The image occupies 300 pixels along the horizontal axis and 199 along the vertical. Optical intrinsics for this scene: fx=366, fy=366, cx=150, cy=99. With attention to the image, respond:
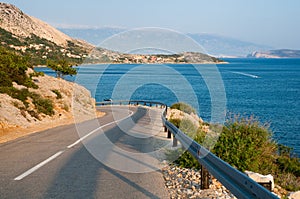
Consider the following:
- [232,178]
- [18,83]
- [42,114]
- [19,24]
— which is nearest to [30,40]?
[19,24]

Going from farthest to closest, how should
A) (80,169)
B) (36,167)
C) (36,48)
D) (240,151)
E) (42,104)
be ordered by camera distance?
A: (36,48) < (42,104) < (240,151) < (36,167) < (80,169)

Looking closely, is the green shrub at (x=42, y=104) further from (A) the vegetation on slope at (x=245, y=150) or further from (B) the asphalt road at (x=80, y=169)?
(A) the vegetation on slope at (x=245, y=150)

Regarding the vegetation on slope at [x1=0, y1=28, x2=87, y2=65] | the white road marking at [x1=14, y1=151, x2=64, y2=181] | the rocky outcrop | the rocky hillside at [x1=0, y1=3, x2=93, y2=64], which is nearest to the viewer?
the white road marking at [x1=14, y1=151, x2=64, y2=181]

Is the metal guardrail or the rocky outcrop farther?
the rocky outcrop

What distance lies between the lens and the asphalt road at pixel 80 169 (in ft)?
22.6

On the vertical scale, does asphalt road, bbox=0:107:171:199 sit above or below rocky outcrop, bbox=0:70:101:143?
above

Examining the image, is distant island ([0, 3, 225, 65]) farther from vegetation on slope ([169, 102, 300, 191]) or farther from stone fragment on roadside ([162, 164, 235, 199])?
stone fragment on roadside ([162, 164, 235, 199])

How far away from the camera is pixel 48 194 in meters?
6.62

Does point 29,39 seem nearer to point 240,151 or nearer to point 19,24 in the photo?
point 19,24

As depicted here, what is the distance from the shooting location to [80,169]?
8828 millimetres

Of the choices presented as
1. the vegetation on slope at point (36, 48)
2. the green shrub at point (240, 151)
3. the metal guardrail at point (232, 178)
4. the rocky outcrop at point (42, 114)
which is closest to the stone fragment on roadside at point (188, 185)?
the metal guardrail at point (232, 178)

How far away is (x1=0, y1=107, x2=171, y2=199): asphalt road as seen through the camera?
22.6 feet

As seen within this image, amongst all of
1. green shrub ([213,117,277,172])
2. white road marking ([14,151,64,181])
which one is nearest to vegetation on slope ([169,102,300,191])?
green shrub ([213,117,277,172])

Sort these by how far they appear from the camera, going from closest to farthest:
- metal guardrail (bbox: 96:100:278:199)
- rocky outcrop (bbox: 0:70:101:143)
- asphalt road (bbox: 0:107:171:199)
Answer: metal guardrail (bbox: 96:100:278:199) → asphalt road (bbox: 0:107:171:199) → rocky outcrop (bbox: 0:70:101:143)
